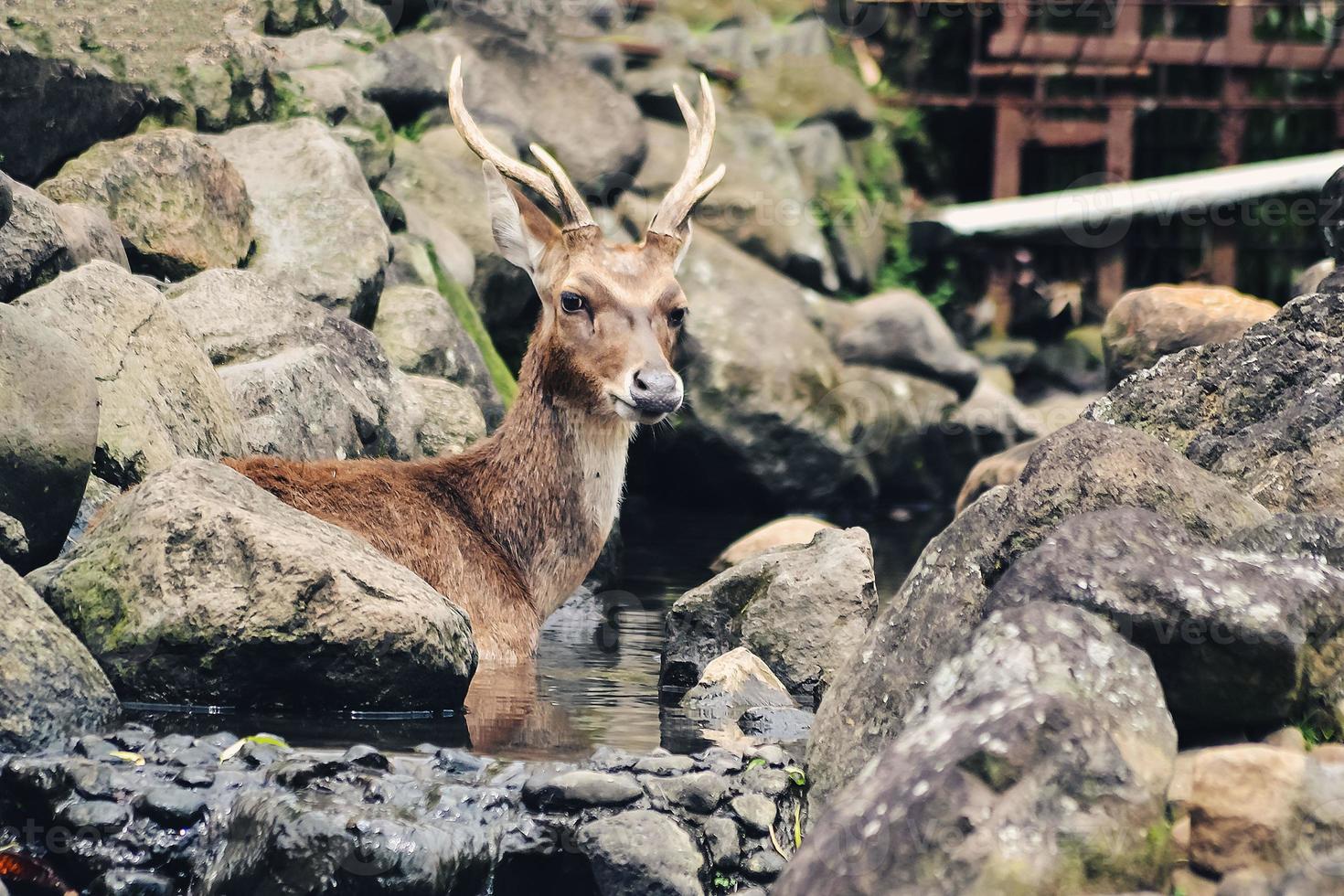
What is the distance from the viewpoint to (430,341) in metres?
11.4

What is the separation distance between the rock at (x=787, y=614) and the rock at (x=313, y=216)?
3605 mm

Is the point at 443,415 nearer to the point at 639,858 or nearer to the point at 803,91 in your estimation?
the point at 639,858

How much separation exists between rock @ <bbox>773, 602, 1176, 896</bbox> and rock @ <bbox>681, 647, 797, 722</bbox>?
2.43 metres

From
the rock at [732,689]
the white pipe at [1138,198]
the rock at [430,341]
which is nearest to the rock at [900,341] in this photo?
the white pipe at [1138,198]

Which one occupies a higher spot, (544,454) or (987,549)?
(987,549)

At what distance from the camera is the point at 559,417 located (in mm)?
8391

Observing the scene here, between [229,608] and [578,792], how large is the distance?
1514mm

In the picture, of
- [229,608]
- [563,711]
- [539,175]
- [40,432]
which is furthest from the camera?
[539,175]

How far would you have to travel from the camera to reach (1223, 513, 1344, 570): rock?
5875mm

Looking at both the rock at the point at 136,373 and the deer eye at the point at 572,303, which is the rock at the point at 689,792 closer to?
the deer eye at the point at 572,303

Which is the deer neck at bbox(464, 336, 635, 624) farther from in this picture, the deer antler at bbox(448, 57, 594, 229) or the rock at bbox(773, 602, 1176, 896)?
the rock at bbox(773, 602, 1176, 896)

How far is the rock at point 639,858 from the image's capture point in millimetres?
5719

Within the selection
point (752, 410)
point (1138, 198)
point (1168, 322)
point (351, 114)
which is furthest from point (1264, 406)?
point (1138, 198)

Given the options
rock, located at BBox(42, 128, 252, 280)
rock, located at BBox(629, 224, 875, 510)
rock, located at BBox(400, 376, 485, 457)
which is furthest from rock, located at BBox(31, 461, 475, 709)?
rock, located at BBox(629, 224, 875, 510)
